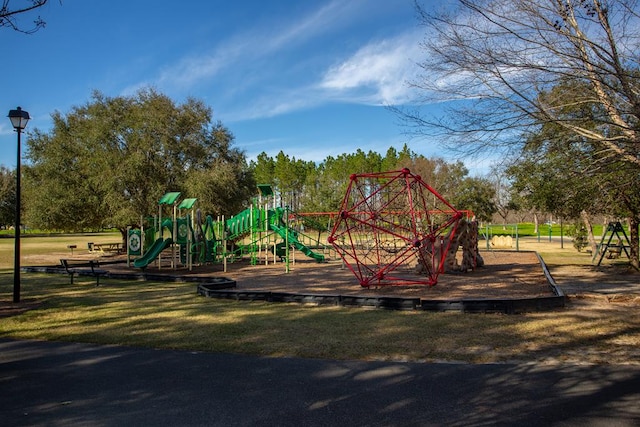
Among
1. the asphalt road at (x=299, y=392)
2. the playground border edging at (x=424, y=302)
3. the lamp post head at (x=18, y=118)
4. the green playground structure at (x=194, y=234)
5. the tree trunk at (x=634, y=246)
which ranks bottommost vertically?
the asphalt road at (x=299, y=392)

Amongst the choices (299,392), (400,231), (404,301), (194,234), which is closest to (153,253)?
(194,234)

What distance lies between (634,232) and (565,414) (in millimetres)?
16114

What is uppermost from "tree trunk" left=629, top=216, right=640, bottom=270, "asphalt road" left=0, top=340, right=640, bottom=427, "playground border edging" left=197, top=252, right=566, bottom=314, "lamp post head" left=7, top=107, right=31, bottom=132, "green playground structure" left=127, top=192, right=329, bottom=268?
"lamp post head" left=7, top=107, right=31, bottom=132

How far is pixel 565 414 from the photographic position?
14.1 ft

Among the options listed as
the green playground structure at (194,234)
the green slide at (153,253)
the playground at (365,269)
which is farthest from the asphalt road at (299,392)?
the green playground structure at (194,234)

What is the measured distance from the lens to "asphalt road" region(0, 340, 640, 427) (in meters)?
4.27

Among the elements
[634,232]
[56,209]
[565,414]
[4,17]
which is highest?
[4,17]

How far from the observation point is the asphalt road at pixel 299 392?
4266mm

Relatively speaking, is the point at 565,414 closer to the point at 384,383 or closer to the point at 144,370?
the point at 384,383

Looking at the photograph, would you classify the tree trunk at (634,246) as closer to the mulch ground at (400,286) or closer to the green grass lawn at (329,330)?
the mulch ground at (400,286)

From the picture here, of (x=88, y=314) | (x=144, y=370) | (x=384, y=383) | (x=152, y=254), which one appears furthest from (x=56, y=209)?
(x=384, y=383)

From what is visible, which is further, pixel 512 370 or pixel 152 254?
pixel 152 254

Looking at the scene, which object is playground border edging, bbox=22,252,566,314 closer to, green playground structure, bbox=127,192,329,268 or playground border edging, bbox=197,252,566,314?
playground border edging, bbox=197,252,566,314

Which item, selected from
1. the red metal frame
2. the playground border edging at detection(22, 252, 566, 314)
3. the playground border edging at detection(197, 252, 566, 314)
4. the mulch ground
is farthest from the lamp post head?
the red metal frame
